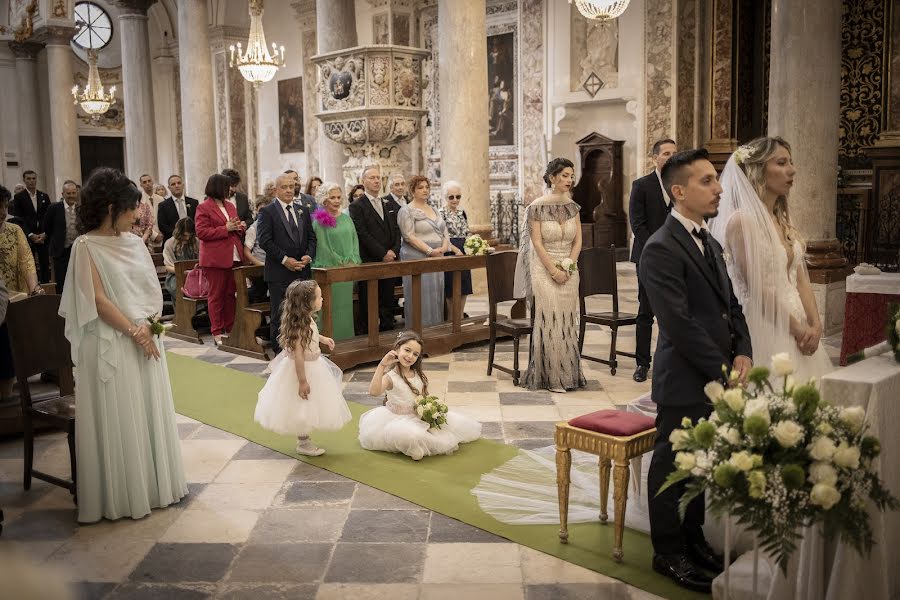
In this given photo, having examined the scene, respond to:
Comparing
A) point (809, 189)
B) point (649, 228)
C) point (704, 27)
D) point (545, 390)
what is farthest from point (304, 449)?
point (704, 27)

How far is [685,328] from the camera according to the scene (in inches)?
126

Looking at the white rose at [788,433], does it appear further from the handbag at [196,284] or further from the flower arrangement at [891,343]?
the handbag at [196,284]

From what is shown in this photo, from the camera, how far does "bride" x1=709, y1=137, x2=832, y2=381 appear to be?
12.3 ft

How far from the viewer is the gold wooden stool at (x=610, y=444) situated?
3.50 meters

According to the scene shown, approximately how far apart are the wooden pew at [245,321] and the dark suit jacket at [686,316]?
5.32 m

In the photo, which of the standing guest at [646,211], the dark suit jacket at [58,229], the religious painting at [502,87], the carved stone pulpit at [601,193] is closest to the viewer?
the standing guest at [646,211]

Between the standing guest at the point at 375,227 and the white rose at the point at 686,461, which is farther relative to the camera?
the standing guest at the point at 375,227

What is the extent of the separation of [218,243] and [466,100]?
3.31 m

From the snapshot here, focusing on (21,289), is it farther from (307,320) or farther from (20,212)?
(20,212)

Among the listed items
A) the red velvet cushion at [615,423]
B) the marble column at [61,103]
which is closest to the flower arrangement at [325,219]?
the red velvet cushion at [615,423]

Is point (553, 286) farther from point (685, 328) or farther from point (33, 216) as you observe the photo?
point (33, 216)

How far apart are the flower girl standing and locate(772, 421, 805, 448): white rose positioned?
10.1 feet

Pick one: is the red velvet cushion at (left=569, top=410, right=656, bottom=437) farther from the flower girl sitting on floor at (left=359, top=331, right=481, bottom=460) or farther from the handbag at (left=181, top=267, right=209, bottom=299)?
the handbag at (left=181, top=267, right=209, bottom=299)

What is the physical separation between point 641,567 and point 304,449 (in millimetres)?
2319
